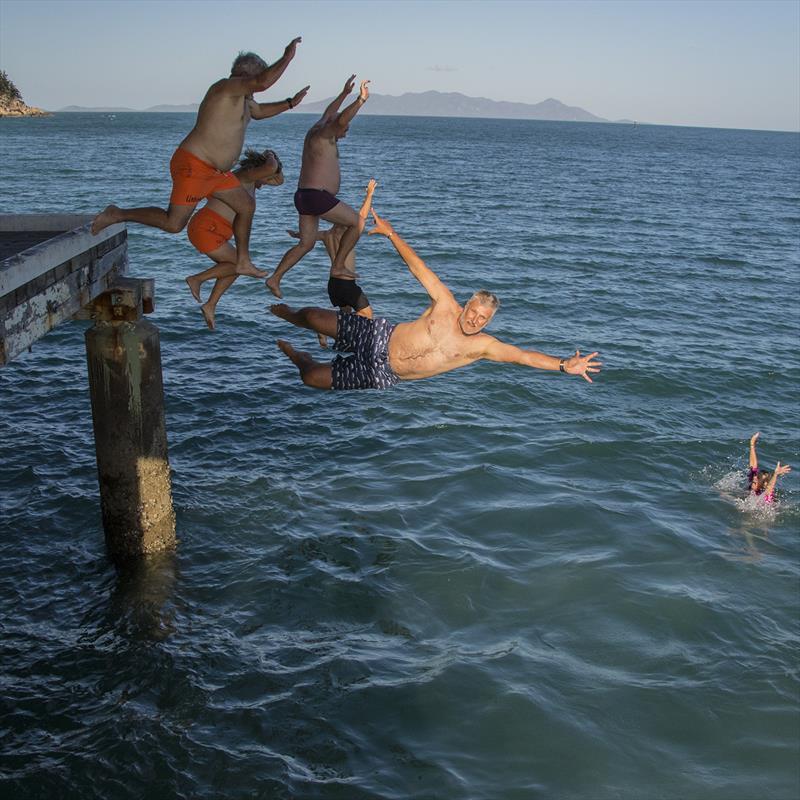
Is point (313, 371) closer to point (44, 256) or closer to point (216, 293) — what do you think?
point (216, 293)

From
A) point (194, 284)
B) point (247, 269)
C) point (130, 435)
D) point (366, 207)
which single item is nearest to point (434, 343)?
point (366, 207)

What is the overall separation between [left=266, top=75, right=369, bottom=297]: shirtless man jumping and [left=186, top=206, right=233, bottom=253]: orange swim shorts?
0.65 m

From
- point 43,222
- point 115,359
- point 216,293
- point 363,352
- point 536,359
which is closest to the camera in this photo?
point 536,359

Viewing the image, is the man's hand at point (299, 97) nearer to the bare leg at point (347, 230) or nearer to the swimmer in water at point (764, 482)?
the bare leg at point (347, 230)

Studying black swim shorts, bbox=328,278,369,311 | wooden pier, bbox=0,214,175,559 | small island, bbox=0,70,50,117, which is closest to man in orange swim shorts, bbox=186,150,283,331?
black swim shorts, bbox=328,278,369,311

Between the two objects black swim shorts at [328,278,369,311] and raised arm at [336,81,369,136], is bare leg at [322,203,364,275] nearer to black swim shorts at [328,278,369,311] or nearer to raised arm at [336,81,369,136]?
black swim shorts at [328,278,369,311]

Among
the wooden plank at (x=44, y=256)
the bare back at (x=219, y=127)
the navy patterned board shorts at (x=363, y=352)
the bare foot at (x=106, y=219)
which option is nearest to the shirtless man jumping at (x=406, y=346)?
the navy patterned board shorts at (x=363, y=352)

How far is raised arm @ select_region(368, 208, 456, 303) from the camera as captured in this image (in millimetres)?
7754

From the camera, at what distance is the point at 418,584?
12320 mm

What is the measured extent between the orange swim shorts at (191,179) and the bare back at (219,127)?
0.21 feet

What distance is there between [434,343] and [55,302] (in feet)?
12.2

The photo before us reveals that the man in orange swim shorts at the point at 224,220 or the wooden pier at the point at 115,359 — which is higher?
the man in orange swim shorts at the point at 224,220

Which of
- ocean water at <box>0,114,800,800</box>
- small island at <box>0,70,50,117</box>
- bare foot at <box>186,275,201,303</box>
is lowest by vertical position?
→ ocean water at <box>0,114,800,800</box>

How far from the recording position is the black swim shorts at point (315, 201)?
9.01 meters
